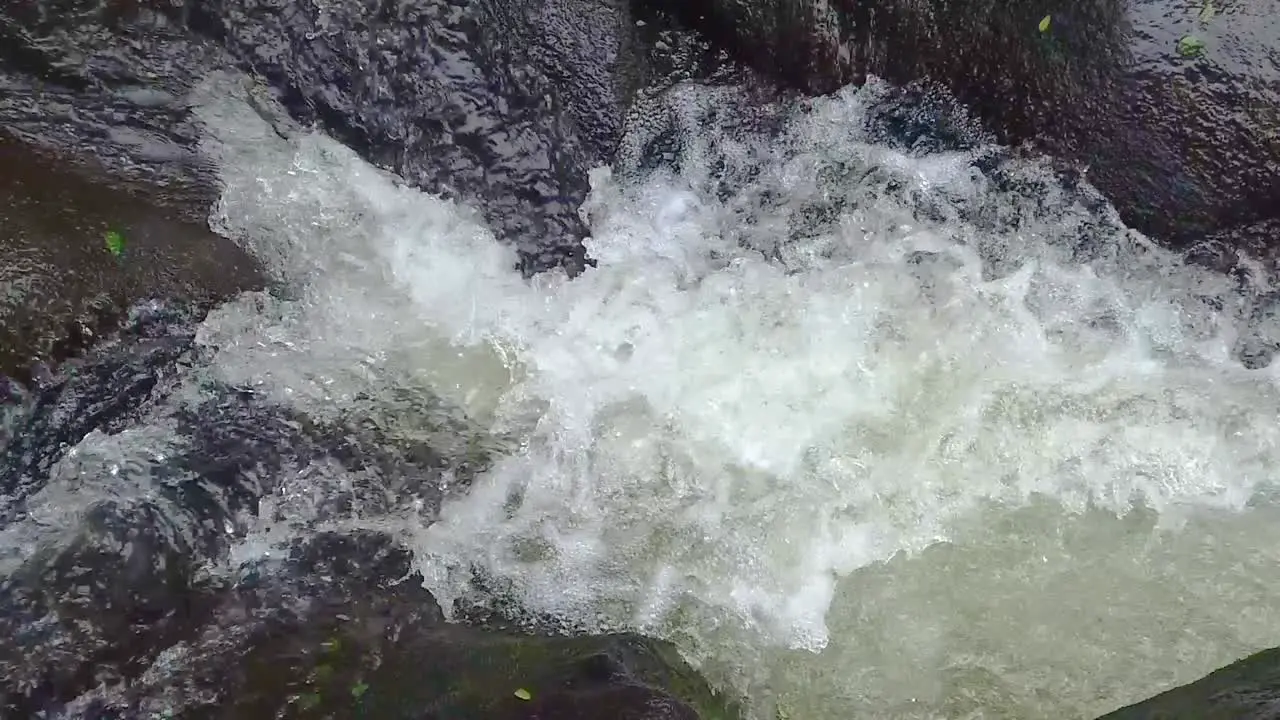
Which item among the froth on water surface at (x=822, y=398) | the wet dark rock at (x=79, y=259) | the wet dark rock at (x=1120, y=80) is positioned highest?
the wet dark rock at (x=79, y=259)

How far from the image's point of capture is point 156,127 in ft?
11.6

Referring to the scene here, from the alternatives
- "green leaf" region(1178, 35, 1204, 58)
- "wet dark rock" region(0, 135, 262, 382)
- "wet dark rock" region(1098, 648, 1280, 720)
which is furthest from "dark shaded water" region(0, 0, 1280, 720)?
"wet dark rock" region(1098, 648, 1280, 720)

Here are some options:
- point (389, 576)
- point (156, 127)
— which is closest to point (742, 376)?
point (389, 576)

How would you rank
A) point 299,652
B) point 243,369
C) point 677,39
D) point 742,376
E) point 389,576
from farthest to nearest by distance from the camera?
point 677,39
point 742,376
point 243,369
point 389,576
point 299,652

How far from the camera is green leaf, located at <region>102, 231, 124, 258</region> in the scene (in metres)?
3.25

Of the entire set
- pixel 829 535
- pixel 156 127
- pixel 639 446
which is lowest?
pixel 829 535

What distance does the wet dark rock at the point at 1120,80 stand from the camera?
3.29 meters

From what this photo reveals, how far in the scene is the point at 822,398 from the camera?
358cm

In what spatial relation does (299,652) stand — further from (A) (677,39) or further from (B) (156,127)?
(A) (677,39)

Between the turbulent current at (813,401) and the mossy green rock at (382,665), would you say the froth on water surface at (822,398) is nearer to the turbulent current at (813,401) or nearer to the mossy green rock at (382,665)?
the turbulent current at (813,401)

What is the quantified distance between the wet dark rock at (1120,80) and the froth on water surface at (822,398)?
6.6 inches

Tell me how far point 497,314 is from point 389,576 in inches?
42.0

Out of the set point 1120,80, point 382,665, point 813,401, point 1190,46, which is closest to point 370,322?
point 382,665

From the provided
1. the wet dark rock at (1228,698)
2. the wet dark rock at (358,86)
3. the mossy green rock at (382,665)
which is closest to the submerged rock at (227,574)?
the mossy green rock at (382,665)
